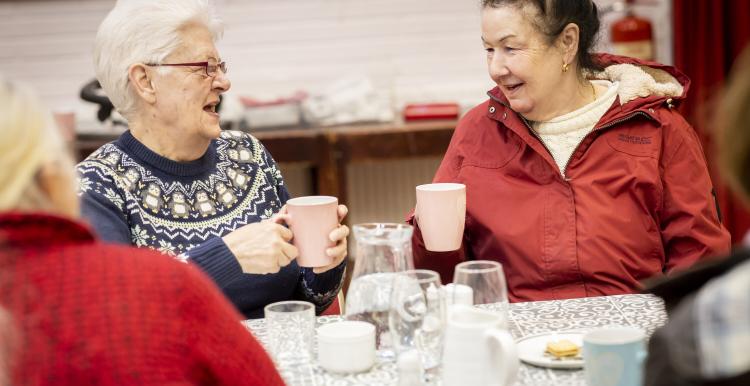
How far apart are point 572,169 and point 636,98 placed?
0.25m

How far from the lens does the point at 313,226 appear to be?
1.94 m

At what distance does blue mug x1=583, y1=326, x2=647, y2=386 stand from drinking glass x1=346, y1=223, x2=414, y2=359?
39 cm

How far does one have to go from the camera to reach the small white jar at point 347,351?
5.52ft

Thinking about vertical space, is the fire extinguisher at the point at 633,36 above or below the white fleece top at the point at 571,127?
above

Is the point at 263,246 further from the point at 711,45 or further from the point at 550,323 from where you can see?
the point at 711,45

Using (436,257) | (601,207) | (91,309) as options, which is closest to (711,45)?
(601,207)

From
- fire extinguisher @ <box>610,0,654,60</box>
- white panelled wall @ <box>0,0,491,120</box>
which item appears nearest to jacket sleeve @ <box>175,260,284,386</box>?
fire extinguisher @ <box>610,0,654,60</box>

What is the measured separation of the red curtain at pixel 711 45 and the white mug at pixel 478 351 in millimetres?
2762

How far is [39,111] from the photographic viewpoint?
44.0 inches

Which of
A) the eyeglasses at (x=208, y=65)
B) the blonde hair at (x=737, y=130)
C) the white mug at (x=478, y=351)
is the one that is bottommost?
the white mug at (x=478, y=351)

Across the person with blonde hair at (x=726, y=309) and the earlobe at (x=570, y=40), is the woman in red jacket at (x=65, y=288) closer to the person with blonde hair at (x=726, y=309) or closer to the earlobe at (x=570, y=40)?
the person with blonde hair at (x=726, y=309)

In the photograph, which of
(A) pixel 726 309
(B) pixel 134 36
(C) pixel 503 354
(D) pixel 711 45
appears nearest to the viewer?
(A) pixel 726 309

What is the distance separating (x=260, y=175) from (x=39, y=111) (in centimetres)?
135

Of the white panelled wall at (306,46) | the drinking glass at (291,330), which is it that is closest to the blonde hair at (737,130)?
the drinking glass at (291,330)
